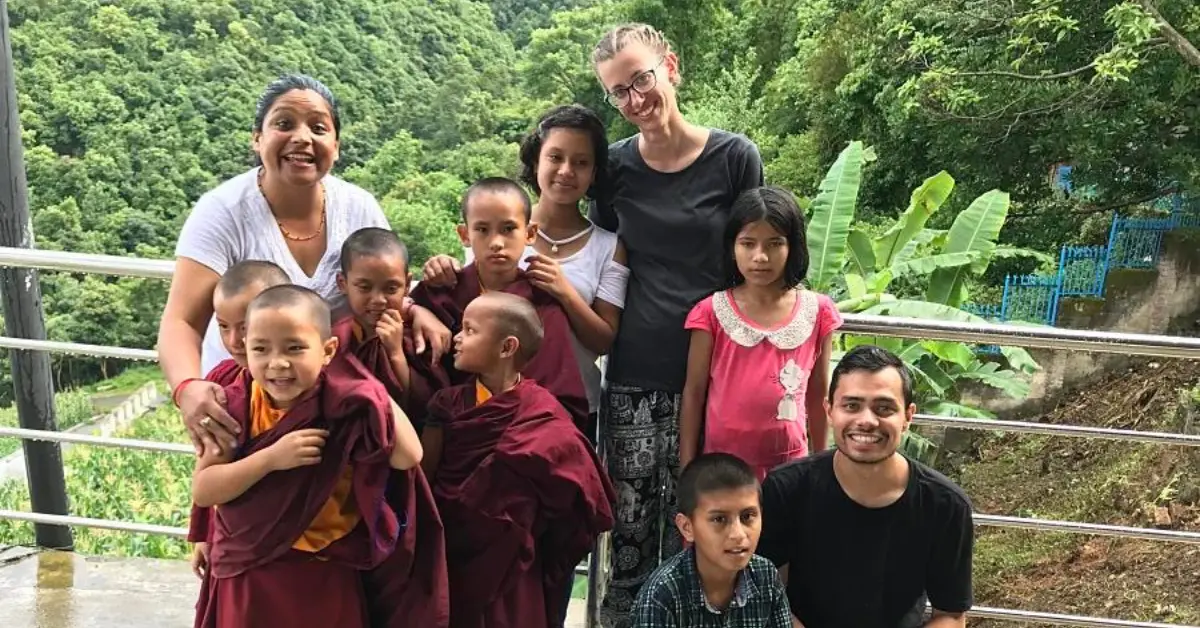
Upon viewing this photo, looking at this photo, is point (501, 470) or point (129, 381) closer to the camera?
point (501, 470)

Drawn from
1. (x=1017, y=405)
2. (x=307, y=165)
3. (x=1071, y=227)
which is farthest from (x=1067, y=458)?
(x=307, y=165)

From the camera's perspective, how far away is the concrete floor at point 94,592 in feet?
7.90

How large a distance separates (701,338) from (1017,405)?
8885 mm

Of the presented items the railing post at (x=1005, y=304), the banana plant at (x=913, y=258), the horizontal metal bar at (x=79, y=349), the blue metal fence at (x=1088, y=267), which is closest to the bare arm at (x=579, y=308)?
the horizontal metal bar at (x=79, y=349)

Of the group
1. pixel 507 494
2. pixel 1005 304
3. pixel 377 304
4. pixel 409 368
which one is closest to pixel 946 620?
pixel 507 494

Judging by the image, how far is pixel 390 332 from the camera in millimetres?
1656

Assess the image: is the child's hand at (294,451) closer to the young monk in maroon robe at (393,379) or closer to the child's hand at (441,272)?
the young monk in maroon robe at (393,379)

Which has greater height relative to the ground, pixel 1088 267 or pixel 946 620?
pixel 1088 267

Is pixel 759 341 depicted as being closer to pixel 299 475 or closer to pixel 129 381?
pixel 299 475

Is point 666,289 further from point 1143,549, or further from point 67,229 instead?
point 67,229

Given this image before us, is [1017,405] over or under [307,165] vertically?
under

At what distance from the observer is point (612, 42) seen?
1.94 metres

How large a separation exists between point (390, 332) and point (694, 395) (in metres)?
0.67

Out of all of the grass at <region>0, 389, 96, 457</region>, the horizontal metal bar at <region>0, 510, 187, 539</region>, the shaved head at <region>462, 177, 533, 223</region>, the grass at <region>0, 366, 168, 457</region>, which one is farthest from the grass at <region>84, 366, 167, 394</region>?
the shaved head at <region>462, 177, 533, 223</region>
